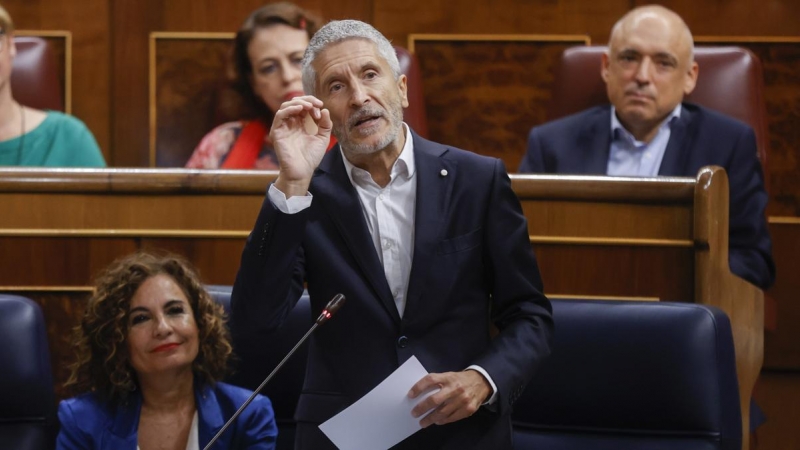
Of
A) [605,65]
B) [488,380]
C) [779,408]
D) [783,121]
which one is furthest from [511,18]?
[488,380]

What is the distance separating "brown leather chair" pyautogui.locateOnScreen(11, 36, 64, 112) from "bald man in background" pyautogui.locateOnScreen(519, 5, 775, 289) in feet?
2.23

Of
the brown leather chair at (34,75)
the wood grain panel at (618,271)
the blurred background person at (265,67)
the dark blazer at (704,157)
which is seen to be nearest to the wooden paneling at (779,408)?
the dark blazer at (704,157)

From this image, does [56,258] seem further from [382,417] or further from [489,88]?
[489,88]

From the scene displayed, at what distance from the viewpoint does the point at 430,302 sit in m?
0.78

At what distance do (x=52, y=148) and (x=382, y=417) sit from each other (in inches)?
36.7

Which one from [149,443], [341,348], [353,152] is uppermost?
[353,152]

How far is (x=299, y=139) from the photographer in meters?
0.78

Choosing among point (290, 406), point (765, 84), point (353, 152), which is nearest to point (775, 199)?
point (765, 84)

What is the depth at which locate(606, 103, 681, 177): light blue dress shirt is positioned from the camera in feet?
4.81

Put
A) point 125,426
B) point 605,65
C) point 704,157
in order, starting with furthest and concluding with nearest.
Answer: point 605,65, point 704,157, point 125,426

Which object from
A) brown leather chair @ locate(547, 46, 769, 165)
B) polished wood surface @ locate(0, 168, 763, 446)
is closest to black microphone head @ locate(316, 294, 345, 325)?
polished wood surface @ locate(0, 168, 763, 446)

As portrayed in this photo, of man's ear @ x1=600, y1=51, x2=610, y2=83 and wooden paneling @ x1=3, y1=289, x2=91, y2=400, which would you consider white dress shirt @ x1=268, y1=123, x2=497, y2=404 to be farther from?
man's ear @ x1=600, y1=51, x2=610, y2=83

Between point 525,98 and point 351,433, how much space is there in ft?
3.63

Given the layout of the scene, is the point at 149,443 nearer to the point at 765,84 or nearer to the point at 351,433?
the point at 351,433
